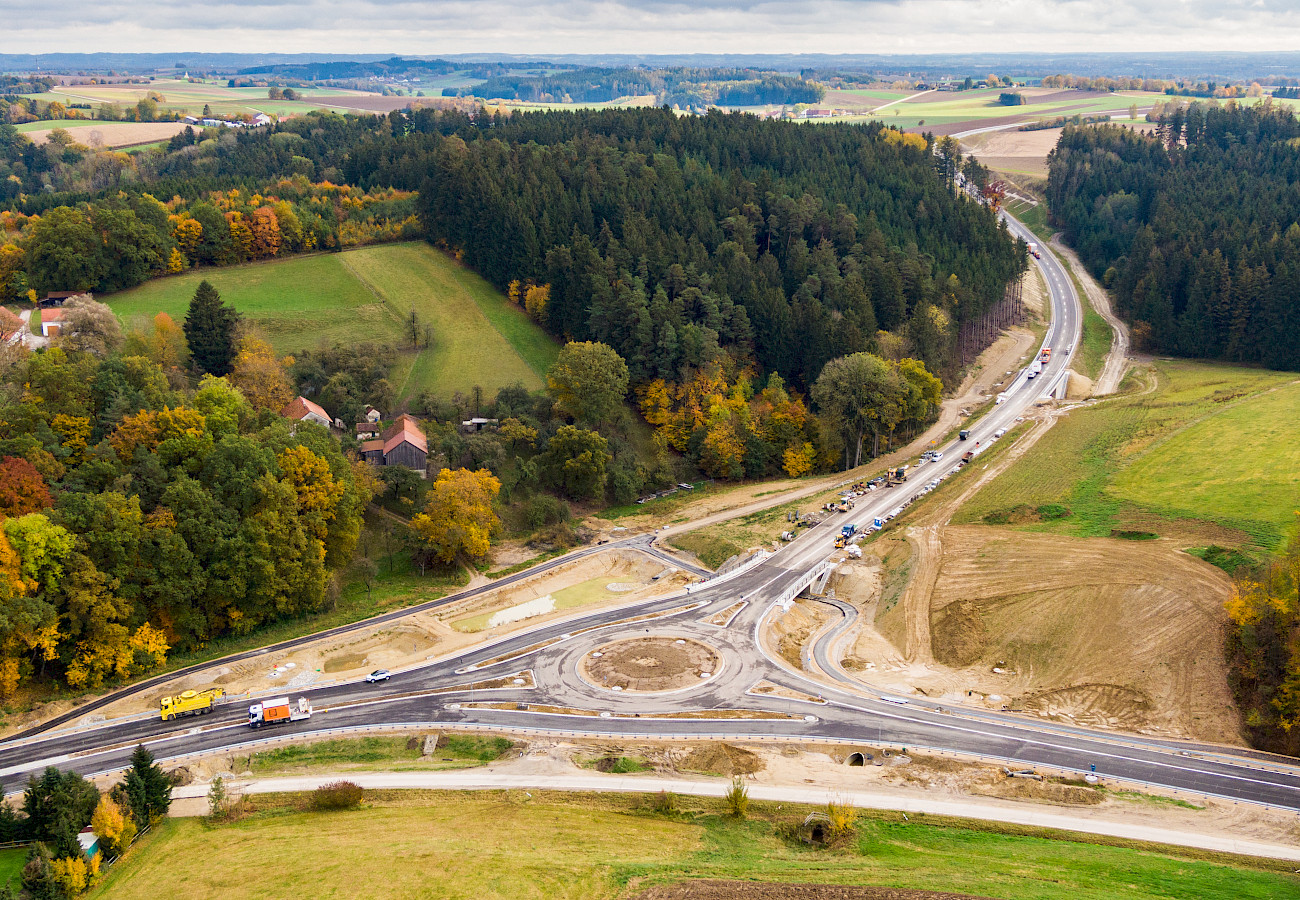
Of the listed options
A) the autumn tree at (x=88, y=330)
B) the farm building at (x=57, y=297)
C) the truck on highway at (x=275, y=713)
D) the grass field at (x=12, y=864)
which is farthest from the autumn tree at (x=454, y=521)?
the farm building at (x=57, y=297)

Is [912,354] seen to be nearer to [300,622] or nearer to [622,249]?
[622,249]

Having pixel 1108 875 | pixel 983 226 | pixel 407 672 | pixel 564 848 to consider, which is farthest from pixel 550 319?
pixel 1108 875

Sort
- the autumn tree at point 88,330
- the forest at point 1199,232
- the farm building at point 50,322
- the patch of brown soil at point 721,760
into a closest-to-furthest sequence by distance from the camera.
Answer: the patch of brown soil at point 721,760, the autumn tree at point 88,330, the farm building at point 50,322, the forest at point 1199,232

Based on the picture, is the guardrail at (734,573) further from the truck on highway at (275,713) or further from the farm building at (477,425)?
the farm building at (477,425)

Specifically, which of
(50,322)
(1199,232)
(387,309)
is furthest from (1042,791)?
(1199,232)

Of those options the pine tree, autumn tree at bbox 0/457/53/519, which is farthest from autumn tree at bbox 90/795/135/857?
autumn tree at bbox 0/457/53/519
